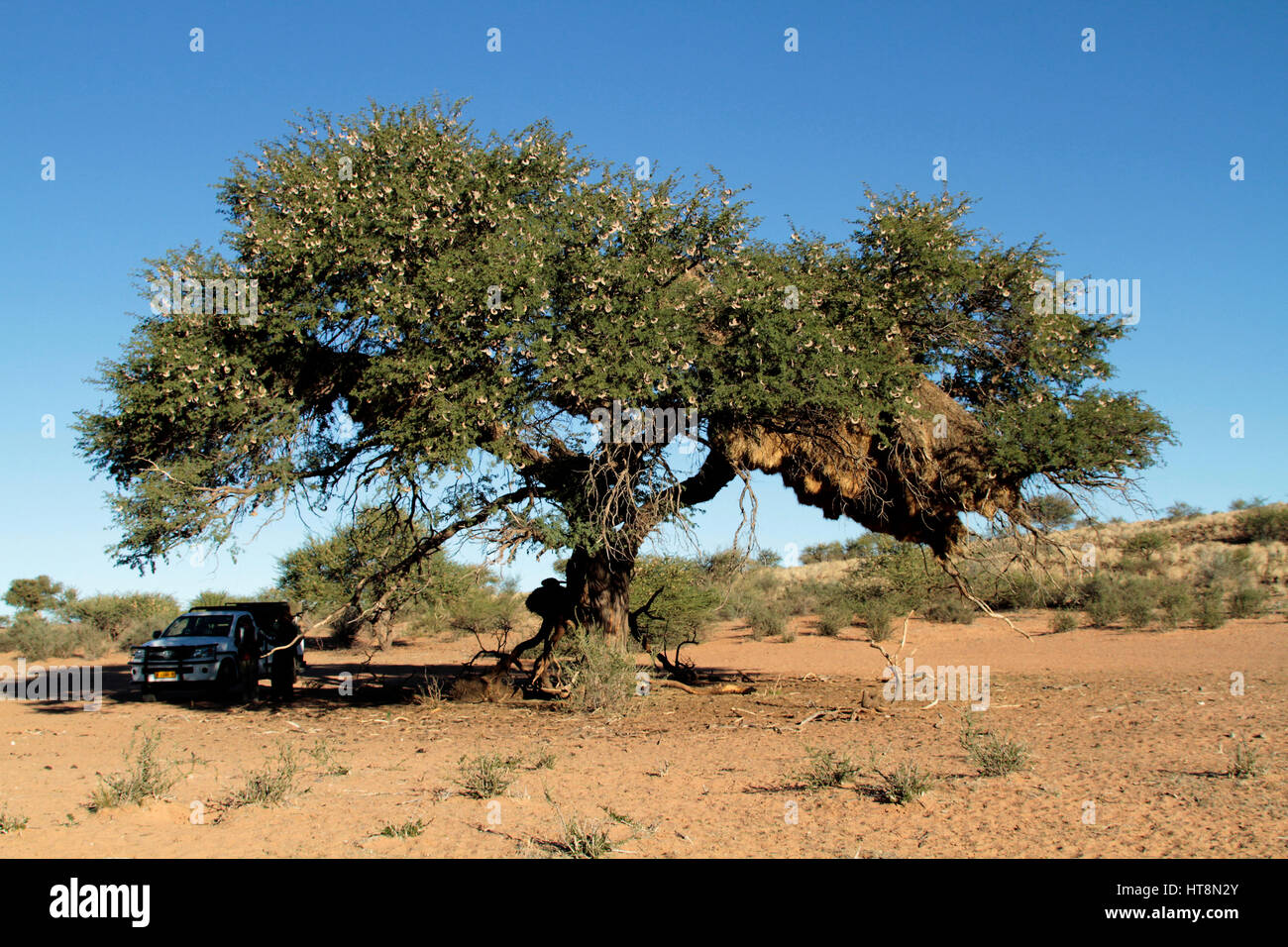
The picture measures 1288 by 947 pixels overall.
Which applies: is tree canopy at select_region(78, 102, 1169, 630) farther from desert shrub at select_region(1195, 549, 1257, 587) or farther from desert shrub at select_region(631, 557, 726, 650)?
desert shrub at select_region(1195, 549, 1257, 587)

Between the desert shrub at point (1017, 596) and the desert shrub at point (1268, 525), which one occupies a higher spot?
the desert shrub at point (1268, 525)

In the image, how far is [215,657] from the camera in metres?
16.8

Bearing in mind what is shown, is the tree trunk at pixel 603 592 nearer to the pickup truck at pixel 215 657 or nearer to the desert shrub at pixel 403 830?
the pickup truck at pixel 215 657

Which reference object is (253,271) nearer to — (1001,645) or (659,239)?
(659,239)

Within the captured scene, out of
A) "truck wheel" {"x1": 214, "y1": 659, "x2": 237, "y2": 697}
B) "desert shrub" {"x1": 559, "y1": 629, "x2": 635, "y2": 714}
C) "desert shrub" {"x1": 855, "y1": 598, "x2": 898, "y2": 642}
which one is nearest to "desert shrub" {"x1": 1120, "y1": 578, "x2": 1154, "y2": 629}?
"desert shrub" {"x1": 855, "y1": 598, "x2": 898, "y2": 642}

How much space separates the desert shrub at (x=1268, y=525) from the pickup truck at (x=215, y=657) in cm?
4119

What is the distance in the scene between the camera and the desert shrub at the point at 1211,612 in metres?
24.8

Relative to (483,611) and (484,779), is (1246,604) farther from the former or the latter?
(484,779)

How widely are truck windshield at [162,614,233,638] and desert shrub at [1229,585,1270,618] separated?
2785 cm

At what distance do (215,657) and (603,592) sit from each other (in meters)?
7.75

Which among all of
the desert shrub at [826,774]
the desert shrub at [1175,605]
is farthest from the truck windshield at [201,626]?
the desert shrub at [1175,605]

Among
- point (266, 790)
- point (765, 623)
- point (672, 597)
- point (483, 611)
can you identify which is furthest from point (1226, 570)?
point (266, 790)
